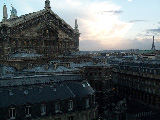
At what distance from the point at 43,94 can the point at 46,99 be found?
1.17m

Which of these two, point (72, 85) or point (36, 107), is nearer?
point (36, 107)

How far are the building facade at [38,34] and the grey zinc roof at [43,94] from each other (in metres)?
43.6

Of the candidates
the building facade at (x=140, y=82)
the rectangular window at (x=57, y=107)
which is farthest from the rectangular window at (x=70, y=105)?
the building facade at (x=140, y=82)

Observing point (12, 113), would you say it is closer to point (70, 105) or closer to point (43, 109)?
point (43, 109)

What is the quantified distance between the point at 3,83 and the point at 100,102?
35.7 m

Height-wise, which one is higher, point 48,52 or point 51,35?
point 51,35

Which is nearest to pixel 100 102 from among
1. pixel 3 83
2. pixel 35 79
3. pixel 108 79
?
pixel 108 79

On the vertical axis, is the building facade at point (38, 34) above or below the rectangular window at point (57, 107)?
above

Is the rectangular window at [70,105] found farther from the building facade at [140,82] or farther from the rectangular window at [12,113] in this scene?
the building facade at [140,82]

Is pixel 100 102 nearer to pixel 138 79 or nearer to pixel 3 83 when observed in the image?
pixel 138 79

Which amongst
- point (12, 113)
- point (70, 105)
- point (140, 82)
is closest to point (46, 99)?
point (70, 105)

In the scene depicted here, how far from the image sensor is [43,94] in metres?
39.7

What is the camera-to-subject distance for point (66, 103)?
40.5 metres

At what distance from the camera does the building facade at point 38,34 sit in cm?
8094
